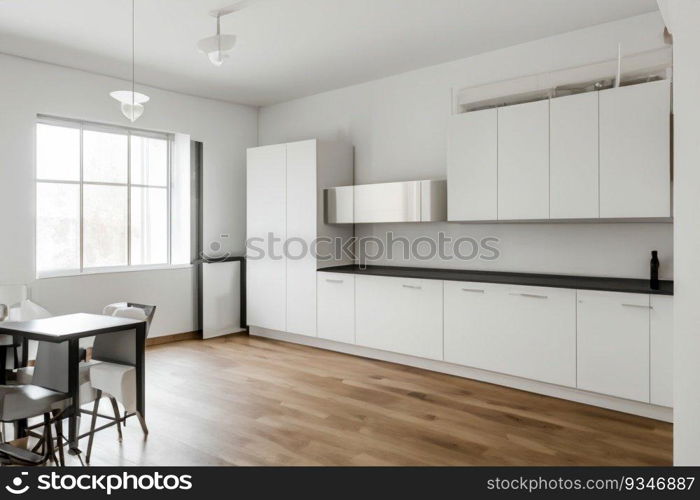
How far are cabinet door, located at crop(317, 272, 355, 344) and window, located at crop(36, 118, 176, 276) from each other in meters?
2.22

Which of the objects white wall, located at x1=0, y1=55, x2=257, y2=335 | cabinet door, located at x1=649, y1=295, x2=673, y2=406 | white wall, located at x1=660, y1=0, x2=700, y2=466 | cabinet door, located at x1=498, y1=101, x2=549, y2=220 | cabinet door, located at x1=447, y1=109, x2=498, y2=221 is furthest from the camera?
white wall, located at x1=0, y1=55, x2=257, y2=335

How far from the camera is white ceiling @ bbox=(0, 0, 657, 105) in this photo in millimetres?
3805

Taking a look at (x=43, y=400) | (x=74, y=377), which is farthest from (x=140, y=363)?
(x=43, y=400)

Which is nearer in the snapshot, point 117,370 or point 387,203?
point 117,370

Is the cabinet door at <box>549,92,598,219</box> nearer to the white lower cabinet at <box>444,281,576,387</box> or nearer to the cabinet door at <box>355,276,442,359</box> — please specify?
the white lower cabinet at <box>444,281,576,387</box>

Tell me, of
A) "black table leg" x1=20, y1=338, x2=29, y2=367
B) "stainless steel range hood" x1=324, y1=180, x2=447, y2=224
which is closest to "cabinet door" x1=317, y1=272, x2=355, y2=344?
"stainless steel range hood" x1=324, y1=180, x2=447, y2=224

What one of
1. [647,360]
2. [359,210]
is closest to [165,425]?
[359,210]

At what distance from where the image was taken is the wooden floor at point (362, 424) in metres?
2.91

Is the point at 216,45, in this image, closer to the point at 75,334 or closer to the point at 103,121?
the point at 75,334

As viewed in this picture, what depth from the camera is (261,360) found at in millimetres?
5184

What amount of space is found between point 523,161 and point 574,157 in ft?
1.31

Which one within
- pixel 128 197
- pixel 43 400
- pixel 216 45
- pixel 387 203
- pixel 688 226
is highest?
pixel 216 45

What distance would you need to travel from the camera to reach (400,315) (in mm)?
4828

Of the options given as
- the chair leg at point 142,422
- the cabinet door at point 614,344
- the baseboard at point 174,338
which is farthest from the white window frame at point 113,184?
the cabinet door at point 614,344
